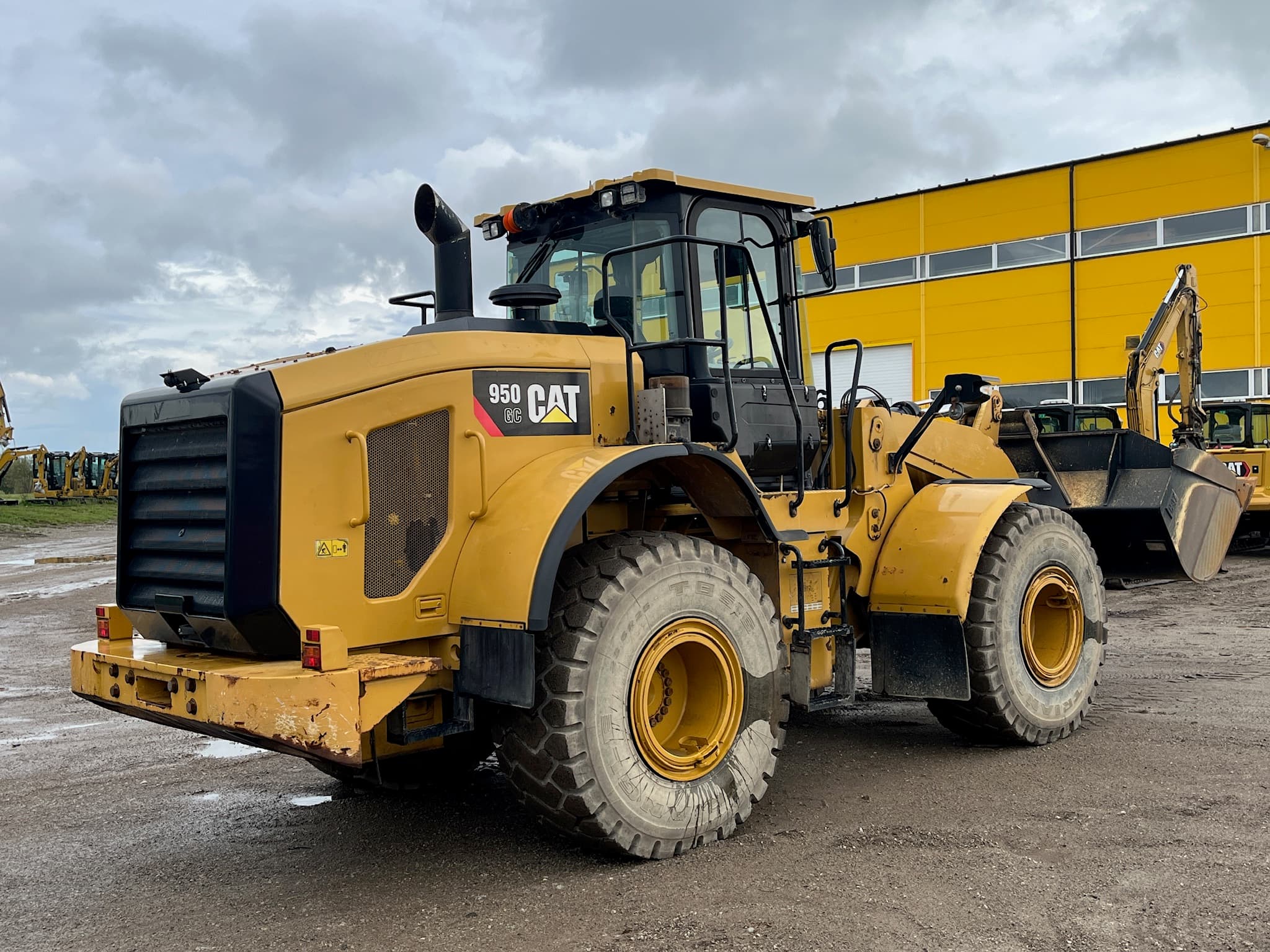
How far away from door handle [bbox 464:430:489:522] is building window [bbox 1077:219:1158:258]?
2696cm

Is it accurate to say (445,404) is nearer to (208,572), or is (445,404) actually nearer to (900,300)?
(208,572)

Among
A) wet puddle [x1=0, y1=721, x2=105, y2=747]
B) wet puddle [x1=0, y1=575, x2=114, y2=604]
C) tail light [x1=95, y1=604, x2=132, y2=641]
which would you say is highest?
tail light [x1=95, y1=604, x2=132, y2=641]

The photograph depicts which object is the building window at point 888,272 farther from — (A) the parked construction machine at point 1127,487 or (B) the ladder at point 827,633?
(B) the ladder at point 827,633

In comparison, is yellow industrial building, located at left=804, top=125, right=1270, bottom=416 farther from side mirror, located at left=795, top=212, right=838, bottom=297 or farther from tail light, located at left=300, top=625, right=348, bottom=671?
tail light, located at left=300, top=625, right=348, bottom=671

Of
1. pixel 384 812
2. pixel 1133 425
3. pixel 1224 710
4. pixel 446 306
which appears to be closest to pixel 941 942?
pixel 384 812

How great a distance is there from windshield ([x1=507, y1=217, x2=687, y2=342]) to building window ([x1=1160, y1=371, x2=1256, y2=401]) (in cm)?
2404

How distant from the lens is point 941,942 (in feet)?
13.0

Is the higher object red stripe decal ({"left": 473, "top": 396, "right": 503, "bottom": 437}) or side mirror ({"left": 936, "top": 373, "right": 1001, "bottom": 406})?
side mirror ({"left": 936, "top": 373, "right": 1001, "bottom": 406})

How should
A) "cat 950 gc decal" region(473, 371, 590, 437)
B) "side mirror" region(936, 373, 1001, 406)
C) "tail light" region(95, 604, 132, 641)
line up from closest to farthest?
"cat 950 gc decal" region(473, 371, 590, 437), "tail light" region(95, 604, 132, 641), "side mirror" region(936, 373, 1001, 406)

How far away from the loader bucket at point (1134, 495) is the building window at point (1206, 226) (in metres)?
20.4

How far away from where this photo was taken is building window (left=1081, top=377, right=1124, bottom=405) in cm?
2836

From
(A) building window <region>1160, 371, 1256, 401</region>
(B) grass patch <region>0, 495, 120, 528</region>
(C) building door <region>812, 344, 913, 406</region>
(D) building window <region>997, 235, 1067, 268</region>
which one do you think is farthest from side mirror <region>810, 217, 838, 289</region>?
(B) grass patch <region>0, 495, 120, 528</region>

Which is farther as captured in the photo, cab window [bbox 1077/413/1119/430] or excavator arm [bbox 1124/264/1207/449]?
cab window [bbox 1077/413/1119/430]

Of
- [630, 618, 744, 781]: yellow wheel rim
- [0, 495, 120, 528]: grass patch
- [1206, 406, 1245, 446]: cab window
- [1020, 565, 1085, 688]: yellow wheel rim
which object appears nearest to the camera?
[630, 618, 744, 781]: yellow wheel rim
